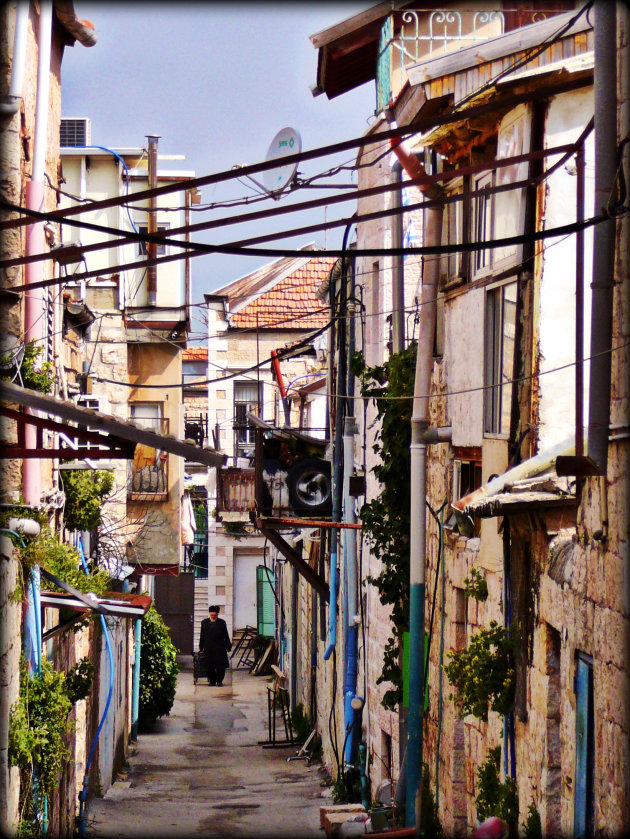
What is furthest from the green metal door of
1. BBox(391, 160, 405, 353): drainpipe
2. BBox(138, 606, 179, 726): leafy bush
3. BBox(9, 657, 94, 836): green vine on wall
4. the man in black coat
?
BBox(9, 657, 94, 836): green vine on wall

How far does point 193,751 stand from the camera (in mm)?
22234

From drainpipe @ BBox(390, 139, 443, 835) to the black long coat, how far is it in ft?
59.7

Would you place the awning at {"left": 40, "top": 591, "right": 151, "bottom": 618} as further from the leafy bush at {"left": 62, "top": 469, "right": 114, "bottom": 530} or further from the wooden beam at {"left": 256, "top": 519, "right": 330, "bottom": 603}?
the wooden beam at {"left": 256, "top": 519, "right": 330, "bottom": 603}

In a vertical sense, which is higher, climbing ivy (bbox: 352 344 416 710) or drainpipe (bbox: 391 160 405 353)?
drainpipe (bbox: 391 160 405 353)

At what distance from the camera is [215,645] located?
3039 cm

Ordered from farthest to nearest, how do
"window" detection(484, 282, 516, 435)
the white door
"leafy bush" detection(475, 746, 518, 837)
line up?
the white door < "window" detection(484, 282, 516, 435) < "leafy bush" detection(475, 746, 518, 837)

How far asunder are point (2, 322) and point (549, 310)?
5365 mm

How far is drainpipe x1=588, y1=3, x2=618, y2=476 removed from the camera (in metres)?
6.41

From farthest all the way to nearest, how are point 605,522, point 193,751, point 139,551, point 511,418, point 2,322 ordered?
point 139,551
point 193,751
point 2,322
point 511,418
point 605,522

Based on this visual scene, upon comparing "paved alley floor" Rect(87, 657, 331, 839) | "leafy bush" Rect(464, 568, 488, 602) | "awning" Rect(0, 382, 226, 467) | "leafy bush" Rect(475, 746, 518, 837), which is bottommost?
"paved alley floor" Rect(87, 657, 331, 839)

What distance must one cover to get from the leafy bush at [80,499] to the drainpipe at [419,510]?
5.24 metres

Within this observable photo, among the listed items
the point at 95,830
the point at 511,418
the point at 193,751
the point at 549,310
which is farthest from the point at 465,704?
the point at 193,751

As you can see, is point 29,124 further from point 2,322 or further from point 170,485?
point 170,485

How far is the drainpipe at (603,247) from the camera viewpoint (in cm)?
641
